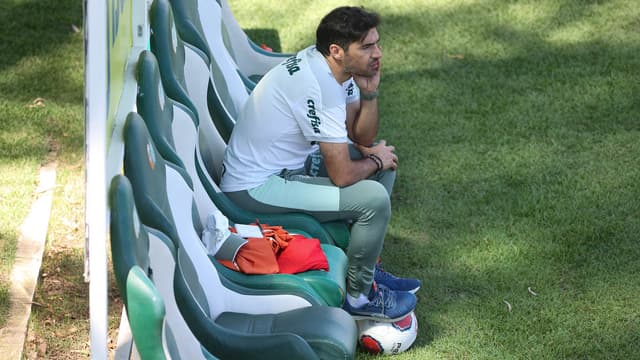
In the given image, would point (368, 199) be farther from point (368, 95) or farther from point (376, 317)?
point (368, 95)

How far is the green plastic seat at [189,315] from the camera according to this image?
346 cm

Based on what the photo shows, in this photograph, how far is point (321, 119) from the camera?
5258mm

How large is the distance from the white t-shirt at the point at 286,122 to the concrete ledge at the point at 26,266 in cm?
114

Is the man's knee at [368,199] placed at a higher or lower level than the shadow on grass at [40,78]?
higher

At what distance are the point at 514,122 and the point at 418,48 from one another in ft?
4.82

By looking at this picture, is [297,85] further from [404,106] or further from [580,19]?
[580,19]

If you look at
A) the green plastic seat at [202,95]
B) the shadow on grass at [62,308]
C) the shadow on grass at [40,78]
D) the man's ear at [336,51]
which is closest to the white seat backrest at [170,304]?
the green plastic seat at [202,95]

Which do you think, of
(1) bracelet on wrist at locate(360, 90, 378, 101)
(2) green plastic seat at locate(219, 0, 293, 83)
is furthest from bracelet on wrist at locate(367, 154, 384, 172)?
(2) green plastic seat at locate(219, 0, 293, 83)

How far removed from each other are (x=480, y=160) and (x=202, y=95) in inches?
85.2

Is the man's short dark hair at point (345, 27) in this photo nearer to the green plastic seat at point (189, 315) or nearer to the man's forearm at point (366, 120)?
the man's forearm at point (366, 120)

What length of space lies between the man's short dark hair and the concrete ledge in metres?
1.96

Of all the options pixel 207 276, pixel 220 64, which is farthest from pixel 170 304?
pixel 220 64

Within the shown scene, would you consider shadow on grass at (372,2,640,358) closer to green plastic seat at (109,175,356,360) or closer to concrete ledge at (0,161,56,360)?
green plastic seat at (109,175,356,360)

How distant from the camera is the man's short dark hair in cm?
523
